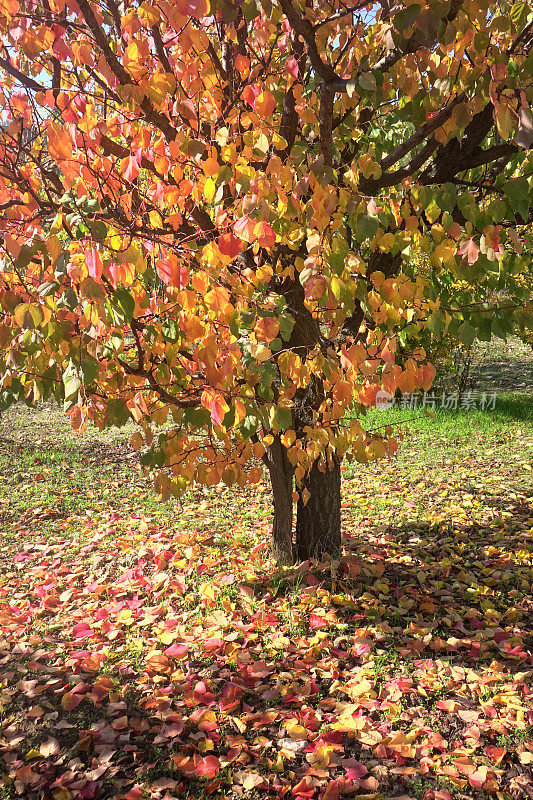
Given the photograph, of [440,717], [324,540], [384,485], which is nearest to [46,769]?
[440,717]

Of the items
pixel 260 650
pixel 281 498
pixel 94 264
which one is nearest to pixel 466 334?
pixel 94 264

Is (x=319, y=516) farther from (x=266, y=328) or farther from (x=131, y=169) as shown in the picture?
(x=131, y=169)

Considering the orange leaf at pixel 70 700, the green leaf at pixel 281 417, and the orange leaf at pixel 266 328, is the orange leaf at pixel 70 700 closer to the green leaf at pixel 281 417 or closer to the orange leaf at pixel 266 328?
the green leaf at pixel 281 417

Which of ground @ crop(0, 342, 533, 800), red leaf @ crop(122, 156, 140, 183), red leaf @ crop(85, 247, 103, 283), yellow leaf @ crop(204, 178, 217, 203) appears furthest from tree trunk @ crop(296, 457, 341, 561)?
red leaf @ crop(85, 247, 103, 283)

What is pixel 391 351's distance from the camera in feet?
8.30

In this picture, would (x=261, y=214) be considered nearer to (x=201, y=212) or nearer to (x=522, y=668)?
(x=201, y=212)

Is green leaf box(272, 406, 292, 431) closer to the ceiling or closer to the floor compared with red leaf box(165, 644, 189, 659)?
closer to the ceiling

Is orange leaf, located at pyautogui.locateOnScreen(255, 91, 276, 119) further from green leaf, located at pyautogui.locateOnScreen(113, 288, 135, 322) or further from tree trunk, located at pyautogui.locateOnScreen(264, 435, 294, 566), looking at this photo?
tree trunk, located at pyautogui.locateOnScreen(264, 435, 294, 566)

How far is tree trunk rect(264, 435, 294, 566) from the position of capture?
4020mm

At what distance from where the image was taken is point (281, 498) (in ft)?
13.5

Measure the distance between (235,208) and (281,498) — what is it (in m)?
Answer: 2.26

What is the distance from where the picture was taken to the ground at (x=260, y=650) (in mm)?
2465

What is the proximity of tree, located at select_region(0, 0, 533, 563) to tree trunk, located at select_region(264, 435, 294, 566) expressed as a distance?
0.44 meters

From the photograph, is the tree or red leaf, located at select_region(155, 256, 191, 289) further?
red leaf, located at select_region(155, 256, 191, 289)
